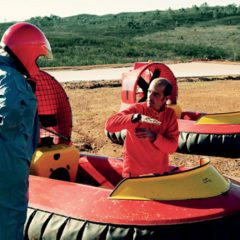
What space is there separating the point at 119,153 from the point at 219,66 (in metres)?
11.5

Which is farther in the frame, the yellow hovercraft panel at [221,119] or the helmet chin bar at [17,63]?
the yellow hovercraft panel at [221,119]

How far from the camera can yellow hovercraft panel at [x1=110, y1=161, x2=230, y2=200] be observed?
2902 mm

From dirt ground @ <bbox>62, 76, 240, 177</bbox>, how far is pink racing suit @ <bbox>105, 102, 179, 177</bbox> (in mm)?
1826

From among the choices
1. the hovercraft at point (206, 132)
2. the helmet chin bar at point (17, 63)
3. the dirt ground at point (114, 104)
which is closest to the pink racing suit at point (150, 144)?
the helmet chin bar at point (17, 63)

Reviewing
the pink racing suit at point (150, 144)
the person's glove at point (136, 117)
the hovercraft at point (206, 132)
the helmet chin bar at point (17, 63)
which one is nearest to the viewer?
the helmet chin bar at point (17, 63)

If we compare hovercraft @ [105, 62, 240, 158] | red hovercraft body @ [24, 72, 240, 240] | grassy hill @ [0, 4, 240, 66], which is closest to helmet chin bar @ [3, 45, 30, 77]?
red hovercraft body @ [24, 72, 240, 240]

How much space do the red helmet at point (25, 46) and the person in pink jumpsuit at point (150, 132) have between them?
2.91ft

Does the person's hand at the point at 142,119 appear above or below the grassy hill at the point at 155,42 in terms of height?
above

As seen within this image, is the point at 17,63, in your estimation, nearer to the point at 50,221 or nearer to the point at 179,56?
the point at 50,221

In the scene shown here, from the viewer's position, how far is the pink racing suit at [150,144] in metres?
3.17

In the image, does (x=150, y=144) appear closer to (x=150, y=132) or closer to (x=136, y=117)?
(x=150, y=132)

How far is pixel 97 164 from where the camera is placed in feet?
13.1

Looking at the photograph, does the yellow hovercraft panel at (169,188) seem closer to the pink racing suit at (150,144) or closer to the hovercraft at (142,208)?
the hovercraft at (142,208)

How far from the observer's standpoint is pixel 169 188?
9.59ft
